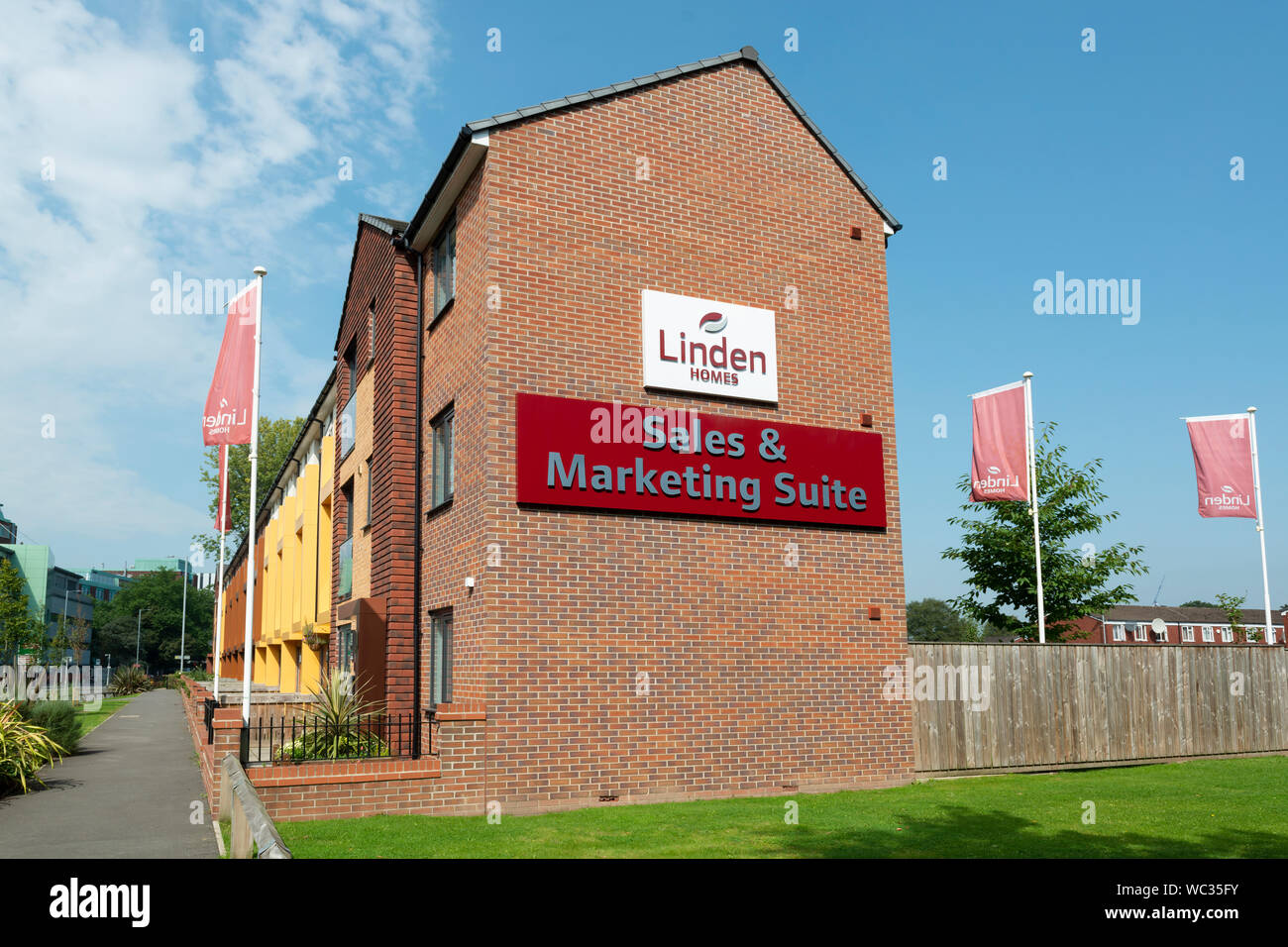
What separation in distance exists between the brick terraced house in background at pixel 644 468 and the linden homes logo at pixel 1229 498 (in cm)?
1115

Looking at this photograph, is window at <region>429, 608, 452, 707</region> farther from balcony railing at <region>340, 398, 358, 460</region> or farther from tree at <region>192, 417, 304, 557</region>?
tree at <region>192, 417, 304, 557</region>

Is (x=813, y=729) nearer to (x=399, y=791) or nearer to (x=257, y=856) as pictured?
(x=399, y=791)

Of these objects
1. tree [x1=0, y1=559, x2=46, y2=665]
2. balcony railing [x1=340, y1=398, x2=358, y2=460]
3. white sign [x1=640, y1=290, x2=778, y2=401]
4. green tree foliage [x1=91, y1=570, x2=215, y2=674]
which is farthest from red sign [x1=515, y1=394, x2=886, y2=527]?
green tree foliage [x1=91, y1=570, x2=215, y2=674]

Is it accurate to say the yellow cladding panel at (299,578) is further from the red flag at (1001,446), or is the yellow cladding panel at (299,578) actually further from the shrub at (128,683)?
the shrub at (128,683)

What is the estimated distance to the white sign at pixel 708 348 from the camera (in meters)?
14.3

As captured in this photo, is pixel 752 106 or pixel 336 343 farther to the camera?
pixel 336 343

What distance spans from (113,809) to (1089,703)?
15204mm

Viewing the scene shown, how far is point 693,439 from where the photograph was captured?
14172 millimetres

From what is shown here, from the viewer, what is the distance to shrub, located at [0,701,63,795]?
48.6 feet

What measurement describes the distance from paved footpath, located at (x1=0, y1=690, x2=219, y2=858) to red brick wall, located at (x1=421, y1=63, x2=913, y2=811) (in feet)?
11.0

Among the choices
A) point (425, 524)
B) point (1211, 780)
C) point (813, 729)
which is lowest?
point (1211, 780)

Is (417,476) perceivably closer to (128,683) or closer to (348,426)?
(348,426)
